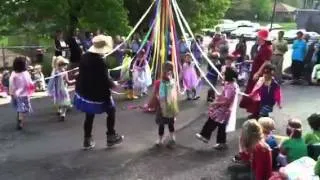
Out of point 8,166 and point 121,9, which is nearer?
point 8,166

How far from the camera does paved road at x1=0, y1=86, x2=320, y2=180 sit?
7251 mm

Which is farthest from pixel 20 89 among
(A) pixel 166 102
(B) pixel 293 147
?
(B) pixel 293 147

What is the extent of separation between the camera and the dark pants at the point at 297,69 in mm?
15094

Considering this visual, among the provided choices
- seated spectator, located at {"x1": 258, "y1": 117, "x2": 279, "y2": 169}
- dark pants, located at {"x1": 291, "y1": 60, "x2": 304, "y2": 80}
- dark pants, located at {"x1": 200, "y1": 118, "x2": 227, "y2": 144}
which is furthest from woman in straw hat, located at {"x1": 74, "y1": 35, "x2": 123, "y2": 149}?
dark pants, located at {"x1": 291, "y1": 60, "x2": 304, "y2": 80}

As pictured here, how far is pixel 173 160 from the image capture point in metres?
7.80

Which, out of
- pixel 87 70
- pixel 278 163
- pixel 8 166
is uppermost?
pixel 87 70

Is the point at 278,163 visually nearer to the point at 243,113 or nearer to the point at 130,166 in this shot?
the point at 130,166

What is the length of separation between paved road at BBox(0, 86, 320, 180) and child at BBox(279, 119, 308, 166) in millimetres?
1060

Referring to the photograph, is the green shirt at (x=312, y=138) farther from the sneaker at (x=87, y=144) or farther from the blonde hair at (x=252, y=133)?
the sneaker at (x=87, y=144)

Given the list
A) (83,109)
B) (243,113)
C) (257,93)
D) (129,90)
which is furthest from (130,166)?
(129,90)

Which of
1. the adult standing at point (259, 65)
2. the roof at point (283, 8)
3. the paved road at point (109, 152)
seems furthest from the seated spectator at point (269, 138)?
the roof at point (283, 8)

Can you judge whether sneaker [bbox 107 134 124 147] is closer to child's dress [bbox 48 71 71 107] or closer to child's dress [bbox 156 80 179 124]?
child's dress [bbox 156 80 179 124]

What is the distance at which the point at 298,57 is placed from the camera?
15117mm

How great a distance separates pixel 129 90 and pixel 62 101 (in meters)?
2.53
